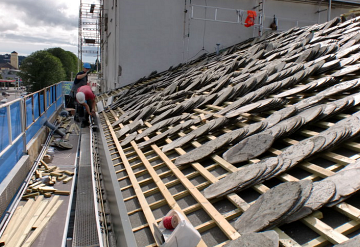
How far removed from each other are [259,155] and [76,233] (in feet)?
11.6

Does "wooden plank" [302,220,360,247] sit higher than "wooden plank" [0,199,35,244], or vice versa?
"wooden plank" [302,220,360,247]

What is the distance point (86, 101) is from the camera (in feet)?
33.1

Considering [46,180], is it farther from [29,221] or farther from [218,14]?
[218,14]

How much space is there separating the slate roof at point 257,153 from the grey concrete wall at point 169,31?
24.7 ft

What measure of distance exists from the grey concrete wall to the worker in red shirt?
3.84 m

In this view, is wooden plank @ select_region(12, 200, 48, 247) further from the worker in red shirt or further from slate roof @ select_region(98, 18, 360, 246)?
the worker in red shirt

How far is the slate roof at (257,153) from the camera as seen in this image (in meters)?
2.24

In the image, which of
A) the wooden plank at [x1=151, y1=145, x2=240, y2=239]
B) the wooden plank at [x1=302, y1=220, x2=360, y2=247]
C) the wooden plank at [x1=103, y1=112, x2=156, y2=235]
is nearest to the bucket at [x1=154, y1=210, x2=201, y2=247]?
the wooden plank at [x1=151, y1=145, x2=240, y2=239]

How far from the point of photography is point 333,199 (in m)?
2.22

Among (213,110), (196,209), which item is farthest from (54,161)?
(196,209)

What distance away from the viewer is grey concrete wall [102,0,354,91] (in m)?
13.3

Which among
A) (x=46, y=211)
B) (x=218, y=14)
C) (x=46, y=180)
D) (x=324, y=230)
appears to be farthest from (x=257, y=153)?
(x=218, y=14)

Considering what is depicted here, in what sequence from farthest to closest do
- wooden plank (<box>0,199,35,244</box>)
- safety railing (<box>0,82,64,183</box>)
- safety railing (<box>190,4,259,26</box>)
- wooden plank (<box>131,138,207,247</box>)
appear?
safety railing (<box>190,4,259,26</box>) < safety railing (<box>0,82,64,183</box>) < wooden plank (<box>0,199,35,244</box>) < wooden plank (<box>131,138,207,247</box>)

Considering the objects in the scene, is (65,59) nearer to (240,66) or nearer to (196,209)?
(240,66)
